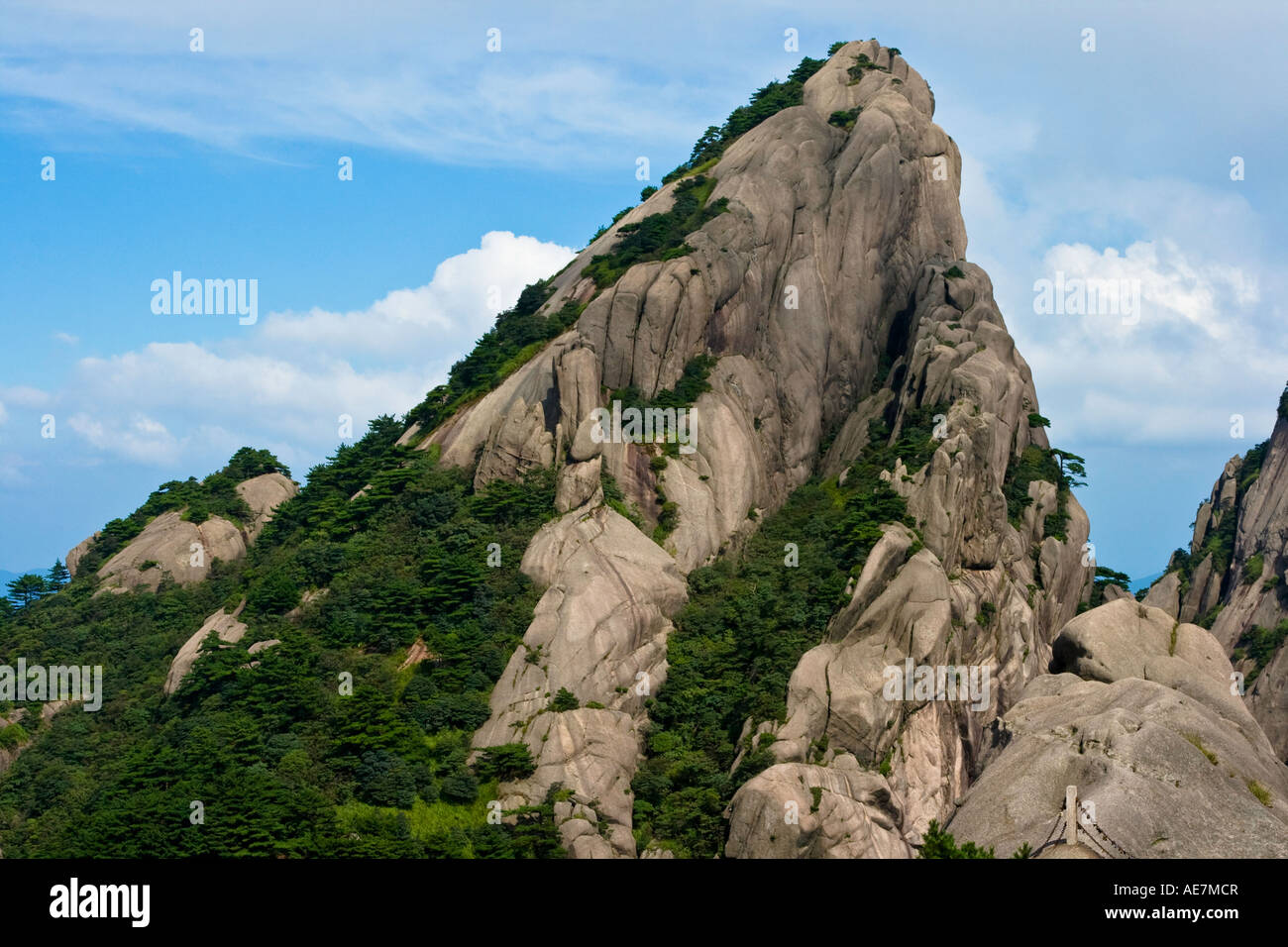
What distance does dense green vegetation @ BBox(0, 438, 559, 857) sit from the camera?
5753 centimetres

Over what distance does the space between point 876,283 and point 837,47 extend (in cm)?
2078

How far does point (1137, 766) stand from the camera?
39.1 metres

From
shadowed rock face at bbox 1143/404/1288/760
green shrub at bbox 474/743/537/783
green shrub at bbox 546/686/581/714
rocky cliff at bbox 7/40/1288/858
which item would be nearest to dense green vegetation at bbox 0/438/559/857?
green shrub at bbox 474/743/537/783

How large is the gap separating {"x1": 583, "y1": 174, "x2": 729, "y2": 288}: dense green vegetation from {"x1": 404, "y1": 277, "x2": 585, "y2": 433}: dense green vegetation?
2.93 meters

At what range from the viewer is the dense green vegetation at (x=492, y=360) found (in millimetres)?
83188

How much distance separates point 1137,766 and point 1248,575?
65.8 meters

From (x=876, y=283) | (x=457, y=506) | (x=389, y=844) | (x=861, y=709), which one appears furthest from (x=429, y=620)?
(x=876, y=283)

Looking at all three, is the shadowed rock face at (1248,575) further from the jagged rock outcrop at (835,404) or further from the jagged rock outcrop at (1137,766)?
the jagged rock outcrop at (1137,766)

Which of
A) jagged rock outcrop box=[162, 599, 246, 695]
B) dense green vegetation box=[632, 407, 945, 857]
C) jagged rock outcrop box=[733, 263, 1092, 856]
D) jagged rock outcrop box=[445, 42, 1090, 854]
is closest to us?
dense green vegetation box=[632, 407, 945, 857]

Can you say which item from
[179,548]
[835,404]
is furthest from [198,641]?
[835,404]

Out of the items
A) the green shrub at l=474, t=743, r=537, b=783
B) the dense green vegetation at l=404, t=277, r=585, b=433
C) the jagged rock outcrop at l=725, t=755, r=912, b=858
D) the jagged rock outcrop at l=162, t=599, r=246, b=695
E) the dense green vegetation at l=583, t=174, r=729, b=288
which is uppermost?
the dense green vegetation at l=583, t=174, r=729, b=288

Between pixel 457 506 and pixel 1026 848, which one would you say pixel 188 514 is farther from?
pixel 1026 848

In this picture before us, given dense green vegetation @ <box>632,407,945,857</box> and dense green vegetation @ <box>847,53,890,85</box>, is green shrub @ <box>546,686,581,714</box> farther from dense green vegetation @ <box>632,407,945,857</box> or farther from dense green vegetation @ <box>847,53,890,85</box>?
dense green vegetation @ <box>847,53,890,85</box>

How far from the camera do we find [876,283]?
8919cm
